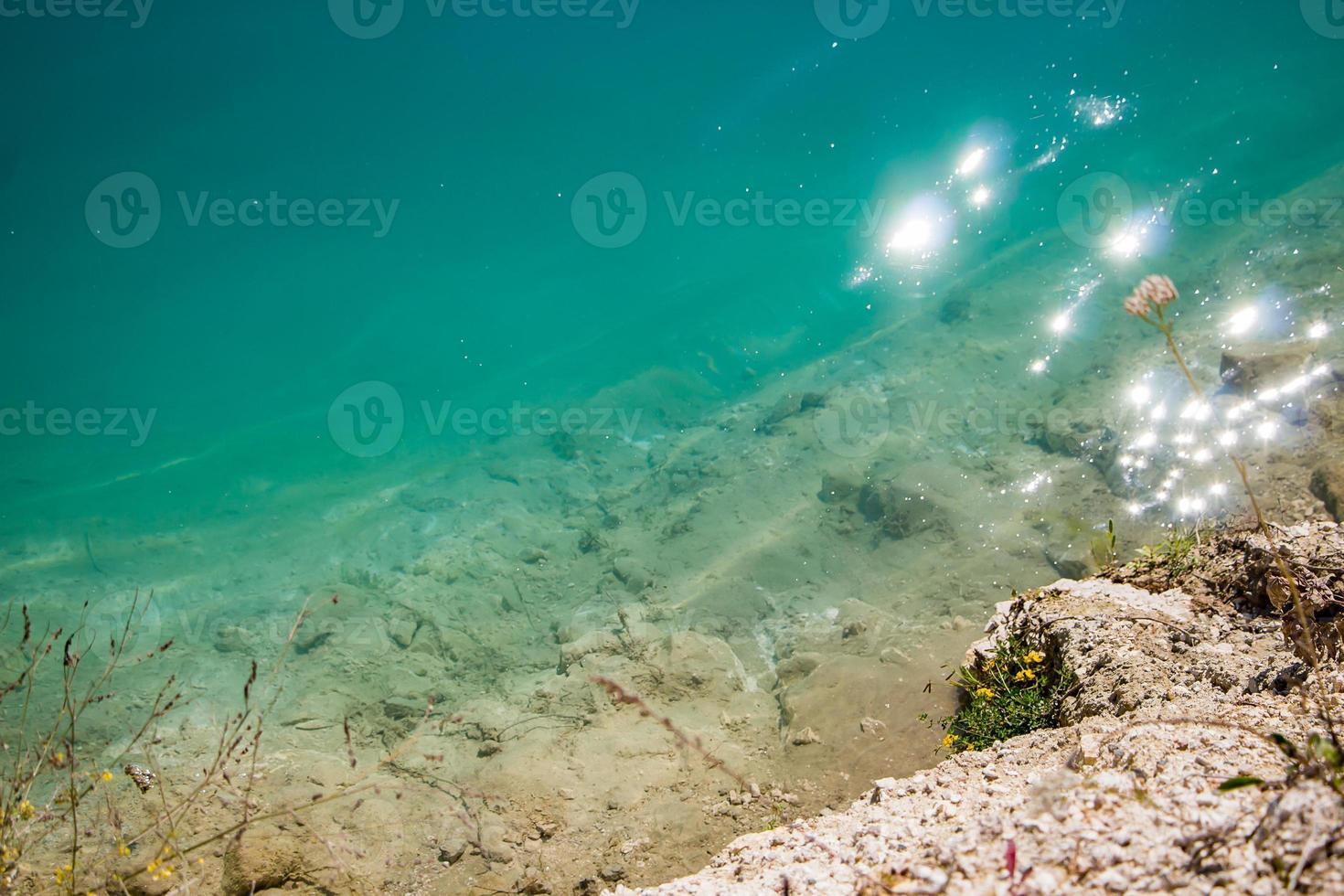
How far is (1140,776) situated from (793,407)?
21.8ft

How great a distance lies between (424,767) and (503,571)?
2872 mm

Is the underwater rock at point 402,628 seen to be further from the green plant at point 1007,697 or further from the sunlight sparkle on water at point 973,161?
the sunlight sparkle on water at point 973,161

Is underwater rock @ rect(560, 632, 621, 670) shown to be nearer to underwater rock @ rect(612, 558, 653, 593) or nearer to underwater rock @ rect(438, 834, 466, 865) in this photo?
underwater rock @ rect(612, 558, 653, 593)

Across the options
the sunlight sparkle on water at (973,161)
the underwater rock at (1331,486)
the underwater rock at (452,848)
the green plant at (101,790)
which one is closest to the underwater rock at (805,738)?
the underwater rock at (452,848)

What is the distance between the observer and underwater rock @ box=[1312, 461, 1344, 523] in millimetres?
3668

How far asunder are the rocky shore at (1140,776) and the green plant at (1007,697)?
7 centimetres

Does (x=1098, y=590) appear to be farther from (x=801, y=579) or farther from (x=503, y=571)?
(x=503, y=571)

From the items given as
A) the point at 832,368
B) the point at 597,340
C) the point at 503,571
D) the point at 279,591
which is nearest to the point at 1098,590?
the point at 503,571

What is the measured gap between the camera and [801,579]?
5.45 metres

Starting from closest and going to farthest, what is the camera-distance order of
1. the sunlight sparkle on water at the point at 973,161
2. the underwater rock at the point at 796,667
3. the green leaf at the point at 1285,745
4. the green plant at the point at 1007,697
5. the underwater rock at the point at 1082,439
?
the green leaf at the point at 1285,745, the green plant at the point at 1007,697, the underwater rock at the point at 796,667, the underwater rock at the point at 1082,439, the sunlight sparkle on water at the point at 973,161

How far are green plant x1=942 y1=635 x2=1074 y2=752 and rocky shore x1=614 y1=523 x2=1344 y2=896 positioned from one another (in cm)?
7

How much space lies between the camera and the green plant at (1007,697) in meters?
2.66

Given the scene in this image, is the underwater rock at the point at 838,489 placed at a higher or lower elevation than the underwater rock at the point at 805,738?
higher

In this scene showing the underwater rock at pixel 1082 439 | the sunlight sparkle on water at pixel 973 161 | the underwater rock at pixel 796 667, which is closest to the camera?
the underwater rock at pixel 796 667
